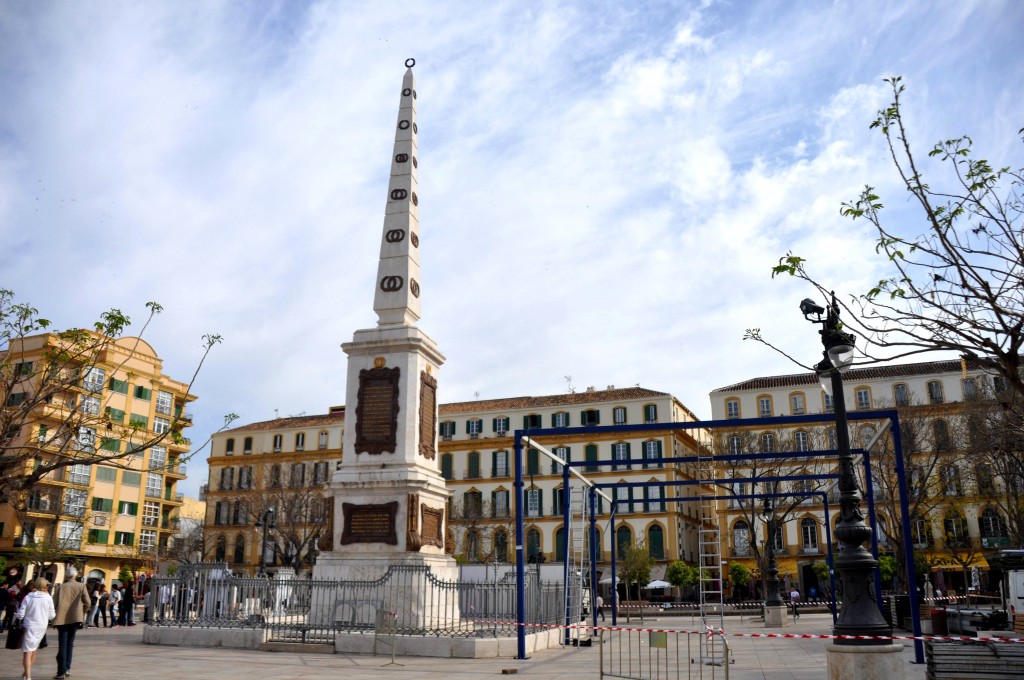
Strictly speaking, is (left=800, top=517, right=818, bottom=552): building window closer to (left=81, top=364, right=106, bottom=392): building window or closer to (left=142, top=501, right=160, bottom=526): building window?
(left=142, top=501, right=160, bottom=526): building window

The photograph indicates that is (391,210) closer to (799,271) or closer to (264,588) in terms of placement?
(264,588)

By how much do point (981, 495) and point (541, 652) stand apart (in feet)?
116

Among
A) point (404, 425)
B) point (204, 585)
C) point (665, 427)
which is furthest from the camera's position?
point (404, 425)

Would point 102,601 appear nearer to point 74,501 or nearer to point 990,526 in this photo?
point 74,501

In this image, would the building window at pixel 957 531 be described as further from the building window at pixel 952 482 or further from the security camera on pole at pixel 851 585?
the security camera on pole at pixel 851 585

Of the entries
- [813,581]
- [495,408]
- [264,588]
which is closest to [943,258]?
[264,588]

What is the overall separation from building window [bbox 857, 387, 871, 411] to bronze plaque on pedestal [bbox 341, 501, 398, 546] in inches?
1962

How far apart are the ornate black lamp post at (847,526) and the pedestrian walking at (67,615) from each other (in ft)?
32.0

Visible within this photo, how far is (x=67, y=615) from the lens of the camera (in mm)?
11688

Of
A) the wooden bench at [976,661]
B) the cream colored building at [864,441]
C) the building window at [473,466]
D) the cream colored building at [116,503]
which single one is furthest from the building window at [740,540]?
the wooden bench at [976,661]

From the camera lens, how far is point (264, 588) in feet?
54.2

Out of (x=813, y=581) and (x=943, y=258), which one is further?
(x=813, y=581)

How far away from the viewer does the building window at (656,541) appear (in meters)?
59.4

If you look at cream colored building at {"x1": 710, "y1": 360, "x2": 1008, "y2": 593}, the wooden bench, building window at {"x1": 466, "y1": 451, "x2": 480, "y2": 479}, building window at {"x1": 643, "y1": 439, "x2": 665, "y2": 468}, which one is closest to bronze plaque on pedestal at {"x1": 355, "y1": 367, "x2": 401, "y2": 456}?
the wooden bench
